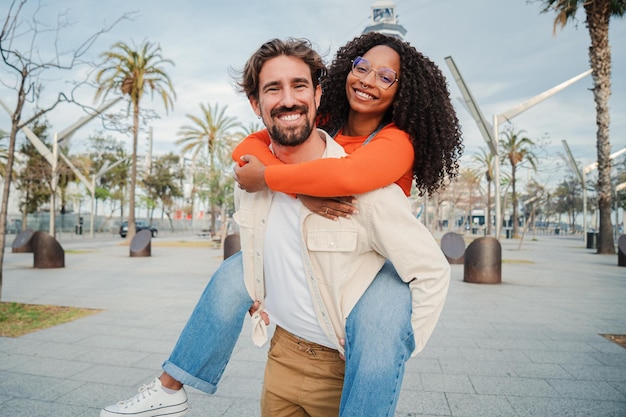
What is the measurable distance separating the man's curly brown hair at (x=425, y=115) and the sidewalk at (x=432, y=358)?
8.11 feet

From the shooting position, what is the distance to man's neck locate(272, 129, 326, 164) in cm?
198

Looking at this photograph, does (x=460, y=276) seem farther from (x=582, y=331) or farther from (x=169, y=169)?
(x=169, y=169)

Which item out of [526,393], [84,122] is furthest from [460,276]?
[84,122]

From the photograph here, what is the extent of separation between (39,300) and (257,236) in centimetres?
824

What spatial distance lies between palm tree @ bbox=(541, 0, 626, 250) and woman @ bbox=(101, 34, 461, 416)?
21.4m

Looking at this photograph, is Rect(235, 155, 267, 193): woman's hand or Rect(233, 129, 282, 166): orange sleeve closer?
Rect(235, 155, 267, 193): woman's hand

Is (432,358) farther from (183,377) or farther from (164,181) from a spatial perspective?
(164,181)

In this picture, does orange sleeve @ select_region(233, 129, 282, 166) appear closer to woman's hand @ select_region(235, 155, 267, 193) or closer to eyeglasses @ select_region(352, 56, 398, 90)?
woman's hand @ select_region(235, 155, 267, 193)

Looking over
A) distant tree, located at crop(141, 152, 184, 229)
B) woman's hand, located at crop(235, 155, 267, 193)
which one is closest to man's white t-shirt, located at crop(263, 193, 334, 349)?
woman's hand, located at crop(235, 155, 267, 193)

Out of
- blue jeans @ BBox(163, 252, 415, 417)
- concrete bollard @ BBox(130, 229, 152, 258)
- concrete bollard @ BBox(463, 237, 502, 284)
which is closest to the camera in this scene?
blue jeans @ BBox(163, 252, 415, 417)

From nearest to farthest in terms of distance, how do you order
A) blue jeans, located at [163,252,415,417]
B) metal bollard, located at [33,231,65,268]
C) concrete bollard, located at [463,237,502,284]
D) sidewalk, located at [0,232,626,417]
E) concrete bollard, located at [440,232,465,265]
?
Result: blue jeans, located at [163,252,415,417] < sidewalk, located at [0,232,626,417] < concrete bollard, located at [463,237,502,284] < metal bollard, located at [33,231,65,268] < concrete bollard, located at [440,232,465,265]

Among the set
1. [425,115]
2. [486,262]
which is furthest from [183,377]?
[486,262]

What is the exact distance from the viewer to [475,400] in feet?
13.1

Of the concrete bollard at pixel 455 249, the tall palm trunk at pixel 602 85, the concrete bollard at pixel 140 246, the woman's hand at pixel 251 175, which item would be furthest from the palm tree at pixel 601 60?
the woman's hand at pixel 251 175
